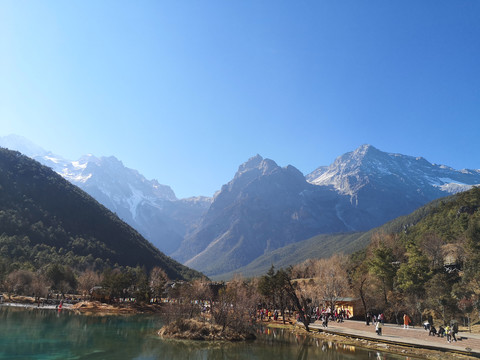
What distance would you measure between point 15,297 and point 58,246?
4596cm

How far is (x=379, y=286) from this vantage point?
5788 centimetres

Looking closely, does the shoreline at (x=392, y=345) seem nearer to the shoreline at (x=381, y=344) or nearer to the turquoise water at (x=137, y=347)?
the shoreline at (x=381, y=344)

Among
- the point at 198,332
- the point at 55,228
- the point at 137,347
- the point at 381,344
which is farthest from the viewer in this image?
the point at 55,228

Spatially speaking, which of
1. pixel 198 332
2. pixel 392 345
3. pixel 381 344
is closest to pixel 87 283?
pixel 198 332

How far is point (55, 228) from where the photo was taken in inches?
4818

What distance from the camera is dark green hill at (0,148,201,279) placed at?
106 meters

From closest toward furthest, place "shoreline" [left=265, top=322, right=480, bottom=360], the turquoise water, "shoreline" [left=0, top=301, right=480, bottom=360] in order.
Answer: "shoreline" [left=265, top=322, right=480, bottom=360] → "shoreline" [left=0, top=301, right=480, bottom=360] → the turquoise water

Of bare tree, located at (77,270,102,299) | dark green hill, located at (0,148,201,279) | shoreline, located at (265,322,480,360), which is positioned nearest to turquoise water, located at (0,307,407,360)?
shoreline, located at (265,322,480,360)

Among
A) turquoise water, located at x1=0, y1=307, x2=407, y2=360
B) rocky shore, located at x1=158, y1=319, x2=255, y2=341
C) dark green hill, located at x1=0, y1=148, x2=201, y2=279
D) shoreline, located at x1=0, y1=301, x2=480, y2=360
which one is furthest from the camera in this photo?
dark green hill, located at x1=0, y1=148, x2=201, y2=279

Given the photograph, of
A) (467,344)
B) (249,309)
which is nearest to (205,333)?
(249,309)

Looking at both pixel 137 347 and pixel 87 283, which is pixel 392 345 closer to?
pixel 137 347

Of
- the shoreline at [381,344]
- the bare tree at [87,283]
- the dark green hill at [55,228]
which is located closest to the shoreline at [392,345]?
the shoreline at [381,344]

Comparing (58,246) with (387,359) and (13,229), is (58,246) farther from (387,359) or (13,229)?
(387,359)

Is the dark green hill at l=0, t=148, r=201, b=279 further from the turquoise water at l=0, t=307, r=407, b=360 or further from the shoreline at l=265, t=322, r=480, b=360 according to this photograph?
the shoreline at l=265, t=322, r=480, b=360
